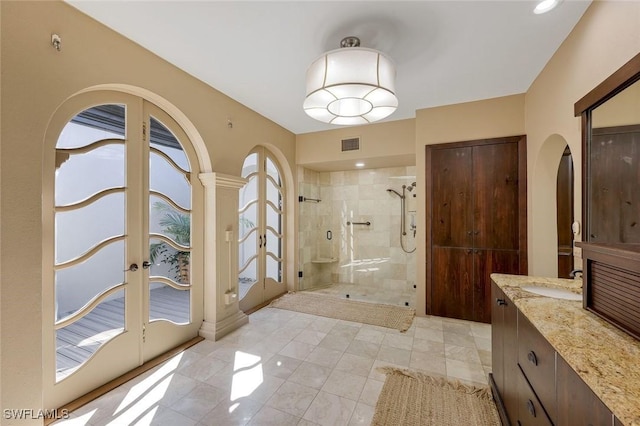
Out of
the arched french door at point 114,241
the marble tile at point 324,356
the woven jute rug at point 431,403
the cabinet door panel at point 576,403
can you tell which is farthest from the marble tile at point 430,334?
the arched french door at point 114,241

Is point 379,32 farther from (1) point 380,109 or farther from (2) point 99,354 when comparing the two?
(2) point 99,354

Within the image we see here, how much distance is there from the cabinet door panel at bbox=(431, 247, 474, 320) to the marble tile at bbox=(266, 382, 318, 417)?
2.05 m

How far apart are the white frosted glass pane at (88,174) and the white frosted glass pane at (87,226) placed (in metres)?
0.09

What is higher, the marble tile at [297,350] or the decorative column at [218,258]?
the decorative column at [218,258]

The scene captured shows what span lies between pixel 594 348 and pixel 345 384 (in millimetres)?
1622

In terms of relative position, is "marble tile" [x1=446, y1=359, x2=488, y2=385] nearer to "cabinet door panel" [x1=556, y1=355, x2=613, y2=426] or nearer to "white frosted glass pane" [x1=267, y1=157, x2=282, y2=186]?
"cabinet door panel" [x1=556, y1=355, x2=613, y2=426]

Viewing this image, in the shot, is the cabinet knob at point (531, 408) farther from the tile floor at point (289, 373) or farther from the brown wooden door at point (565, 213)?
the brown wooden door at point (565, 213)

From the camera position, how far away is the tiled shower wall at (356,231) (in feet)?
15.0

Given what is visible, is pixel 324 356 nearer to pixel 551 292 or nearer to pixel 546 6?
pixel 551 292

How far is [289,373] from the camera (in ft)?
7.00

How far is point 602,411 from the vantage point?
63cm

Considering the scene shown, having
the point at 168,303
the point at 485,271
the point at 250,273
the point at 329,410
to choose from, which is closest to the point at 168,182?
the point at 168,303

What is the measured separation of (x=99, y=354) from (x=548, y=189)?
4318 mm

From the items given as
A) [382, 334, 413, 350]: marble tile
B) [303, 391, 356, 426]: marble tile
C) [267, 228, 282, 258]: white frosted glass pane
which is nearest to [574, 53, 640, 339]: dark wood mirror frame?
[303, 391, 356, 426]: marble tile
